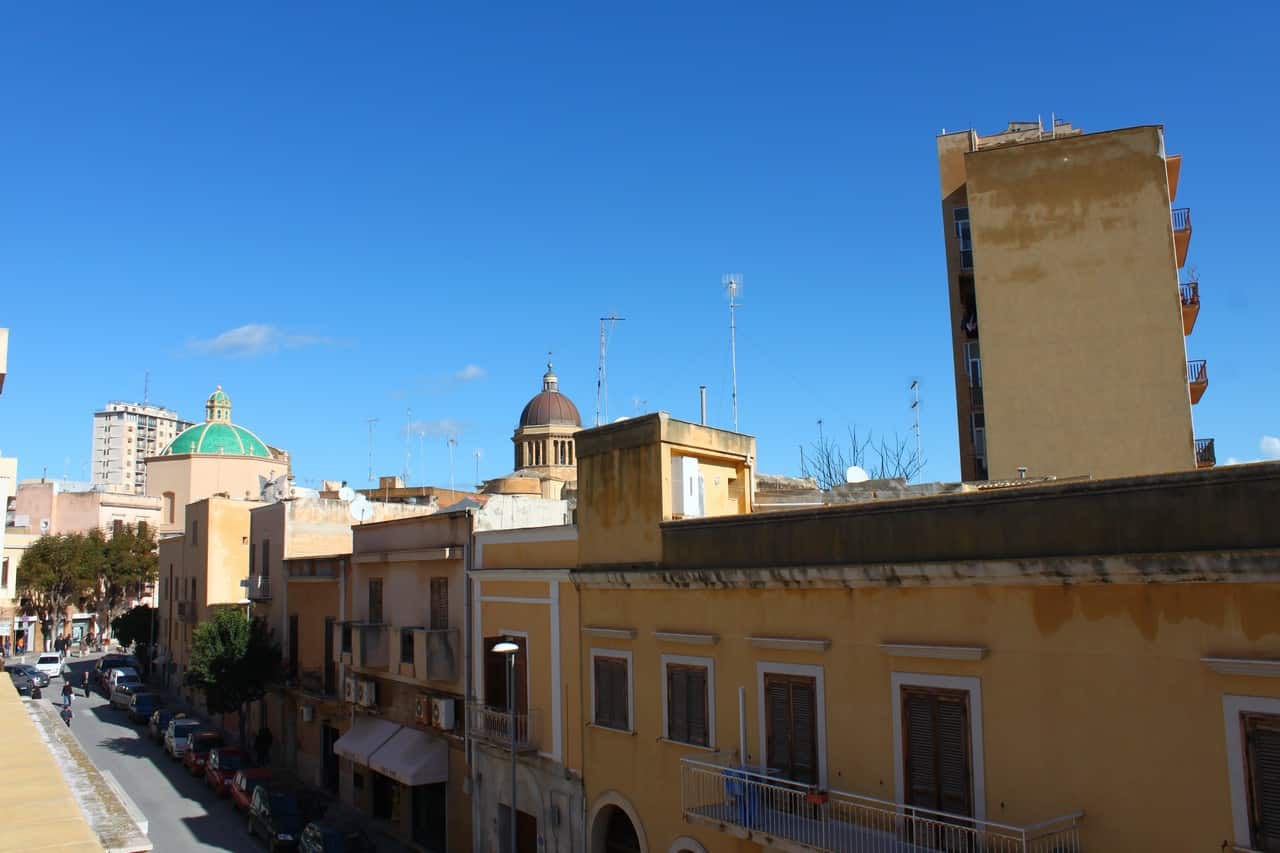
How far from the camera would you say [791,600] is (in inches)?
532

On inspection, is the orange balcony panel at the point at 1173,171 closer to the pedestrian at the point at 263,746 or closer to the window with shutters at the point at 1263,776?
the window with shutters at the point at 1263,776

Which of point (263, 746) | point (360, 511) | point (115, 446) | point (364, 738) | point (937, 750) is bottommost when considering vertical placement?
point (263, 746)

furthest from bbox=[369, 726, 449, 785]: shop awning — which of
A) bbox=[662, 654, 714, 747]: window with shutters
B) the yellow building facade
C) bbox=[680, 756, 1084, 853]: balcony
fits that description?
bbox=[680, 756, 1084, 853]: balcony

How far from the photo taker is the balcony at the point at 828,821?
10344 mm

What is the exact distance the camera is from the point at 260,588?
114 ft

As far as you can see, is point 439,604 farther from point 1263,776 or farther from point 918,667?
point 1263,776

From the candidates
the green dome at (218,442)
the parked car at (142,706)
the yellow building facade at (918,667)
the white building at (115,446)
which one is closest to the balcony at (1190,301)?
the yellow building facade at (918,667)

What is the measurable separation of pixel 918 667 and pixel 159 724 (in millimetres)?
34370

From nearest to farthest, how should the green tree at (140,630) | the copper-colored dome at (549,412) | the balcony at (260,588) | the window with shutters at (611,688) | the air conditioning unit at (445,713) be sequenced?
the window with shutters at (611,688) < the air conditioning unit at (445,713) < the balcony at (260,588) < the green tree at (140,630) < the copper-colored dome at (549,412)

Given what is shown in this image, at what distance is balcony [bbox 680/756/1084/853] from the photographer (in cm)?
1034

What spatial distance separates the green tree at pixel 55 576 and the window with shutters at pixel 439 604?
181ft

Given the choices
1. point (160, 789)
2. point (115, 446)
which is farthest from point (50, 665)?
point (115, 446)

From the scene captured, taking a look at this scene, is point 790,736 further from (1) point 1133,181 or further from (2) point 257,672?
(2) point 257,672

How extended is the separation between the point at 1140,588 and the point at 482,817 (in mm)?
15336
